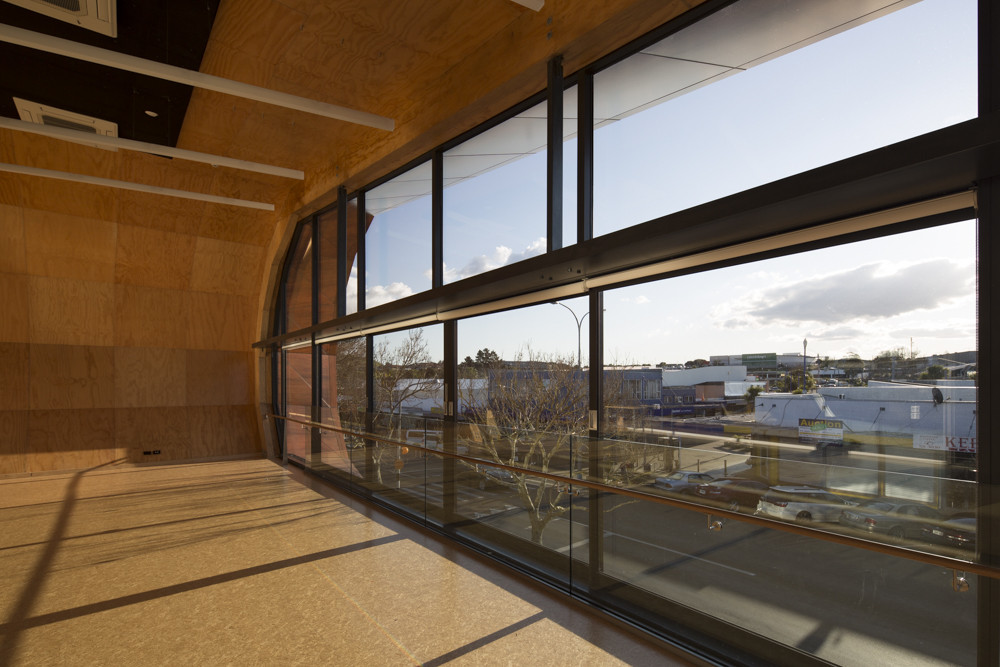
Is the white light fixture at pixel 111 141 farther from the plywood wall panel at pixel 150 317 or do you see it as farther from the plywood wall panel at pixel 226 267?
the plywood wall panel at pixel 150 317

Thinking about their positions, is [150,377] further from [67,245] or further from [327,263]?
[327,263]

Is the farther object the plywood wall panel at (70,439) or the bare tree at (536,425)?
the plywood wall panel at (70,439)

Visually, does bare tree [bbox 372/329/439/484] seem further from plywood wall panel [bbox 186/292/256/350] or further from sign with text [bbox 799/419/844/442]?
plywood wall panel [bbox 186/292/256/350]

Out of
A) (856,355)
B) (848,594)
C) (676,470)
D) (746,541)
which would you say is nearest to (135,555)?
(676,470)

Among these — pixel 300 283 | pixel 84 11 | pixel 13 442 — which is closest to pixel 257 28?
pixel 84 11

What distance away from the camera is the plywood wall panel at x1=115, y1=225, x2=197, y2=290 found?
30.5 ft

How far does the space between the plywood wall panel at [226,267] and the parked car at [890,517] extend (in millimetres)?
10257

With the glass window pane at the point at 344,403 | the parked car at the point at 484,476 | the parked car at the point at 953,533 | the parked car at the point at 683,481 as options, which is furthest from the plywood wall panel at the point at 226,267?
the parked car at the point at 953,533

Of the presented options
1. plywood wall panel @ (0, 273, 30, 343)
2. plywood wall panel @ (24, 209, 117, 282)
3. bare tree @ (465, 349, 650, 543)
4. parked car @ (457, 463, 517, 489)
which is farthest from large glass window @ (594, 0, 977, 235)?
plywood wall panel @ (0, 273, 30, 343)

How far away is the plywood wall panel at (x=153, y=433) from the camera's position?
32.6 feet

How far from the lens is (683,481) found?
3150 mm

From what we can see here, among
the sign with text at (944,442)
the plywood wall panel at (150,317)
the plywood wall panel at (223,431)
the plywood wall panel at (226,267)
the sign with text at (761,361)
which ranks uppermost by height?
the plywood wall panel at (226,267)

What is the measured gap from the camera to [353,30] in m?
4.40

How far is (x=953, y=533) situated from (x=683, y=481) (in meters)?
1.23
